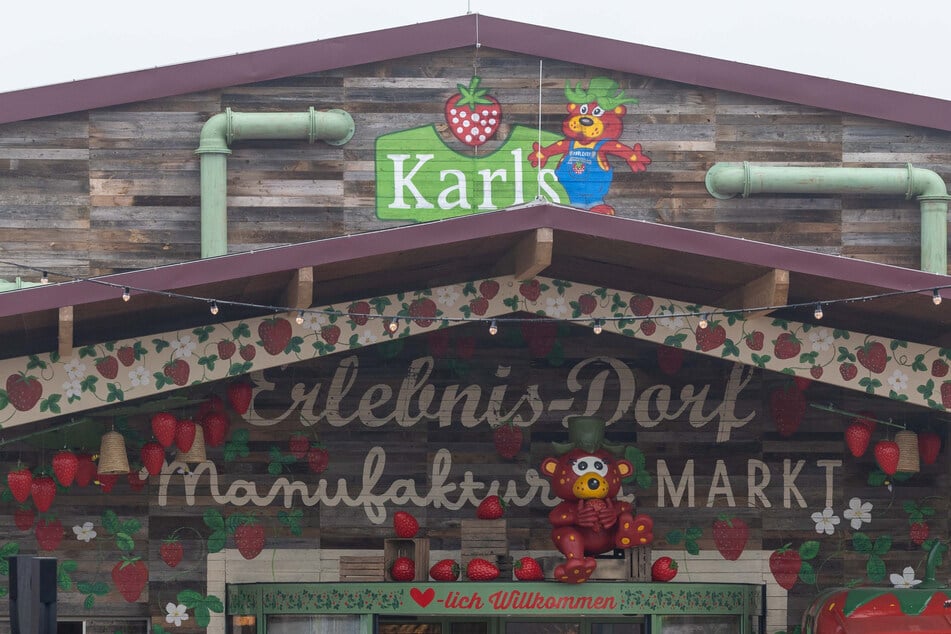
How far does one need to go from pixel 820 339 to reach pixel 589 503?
7.89 feet

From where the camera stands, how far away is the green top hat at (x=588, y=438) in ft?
47.5

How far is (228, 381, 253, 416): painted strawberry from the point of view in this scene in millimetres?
14930

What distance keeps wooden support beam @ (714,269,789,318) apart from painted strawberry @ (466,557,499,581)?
3021mm

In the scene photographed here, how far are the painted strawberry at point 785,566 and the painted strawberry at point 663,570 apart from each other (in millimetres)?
1598

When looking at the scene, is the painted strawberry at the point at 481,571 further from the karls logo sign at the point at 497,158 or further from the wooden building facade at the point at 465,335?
the karls logo sign at the point at 497,158

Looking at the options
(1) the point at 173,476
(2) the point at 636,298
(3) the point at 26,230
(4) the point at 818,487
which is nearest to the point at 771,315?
(2) the point at 636,298

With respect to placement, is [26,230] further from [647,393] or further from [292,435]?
[647,393]

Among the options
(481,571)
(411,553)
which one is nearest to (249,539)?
(411,553)

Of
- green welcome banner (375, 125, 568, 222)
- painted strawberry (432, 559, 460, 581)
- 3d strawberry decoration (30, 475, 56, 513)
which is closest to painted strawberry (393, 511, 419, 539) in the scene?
painted strawberry (432, 559, 460, 581)

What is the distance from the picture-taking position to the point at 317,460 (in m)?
15.6

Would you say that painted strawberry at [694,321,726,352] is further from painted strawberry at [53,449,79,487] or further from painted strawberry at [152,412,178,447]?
painted strawberry at [53,449,79,487]

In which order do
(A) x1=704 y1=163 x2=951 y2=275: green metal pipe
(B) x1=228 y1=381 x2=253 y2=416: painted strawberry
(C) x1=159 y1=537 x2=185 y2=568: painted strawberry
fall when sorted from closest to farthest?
(B) x1=228 y1=381 x2=253 y2=416: painted strawberry, (C) x1=159 y1=537 x2=185 y2=568: painted strawberry, (A) x1=704 y1=163 x2=951 y2=275: green metal pipe

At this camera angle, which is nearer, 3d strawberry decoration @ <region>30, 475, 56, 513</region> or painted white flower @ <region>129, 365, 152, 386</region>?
painted white flower @ <region>129, 365, 152, 386</region>

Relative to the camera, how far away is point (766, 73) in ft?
55.1
